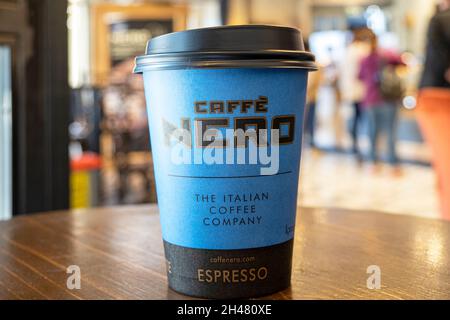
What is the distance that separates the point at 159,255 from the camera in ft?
2.44

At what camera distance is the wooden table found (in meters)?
0.59

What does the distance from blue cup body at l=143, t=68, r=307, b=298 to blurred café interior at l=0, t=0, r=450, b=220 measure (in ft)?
2.90

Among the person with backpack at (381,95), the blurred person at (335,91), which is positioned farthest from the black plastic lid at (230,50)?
the blurred person at (335,91)

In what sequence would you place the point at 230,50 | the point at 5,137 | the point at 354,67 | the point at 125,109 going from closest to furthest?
the point at 230,50 < the point at 5,137 < the point at 125,109 < the point at 354,67

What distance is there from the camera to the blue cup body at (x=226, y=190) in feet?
1.79

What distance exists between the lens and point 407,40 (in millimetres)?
12641

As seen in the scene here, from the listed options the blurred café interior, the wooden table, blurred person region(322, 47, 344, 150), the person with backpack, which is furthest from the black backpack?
the wooden table

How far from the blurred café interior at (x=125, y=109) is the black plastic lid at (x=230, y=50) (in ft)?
3.04

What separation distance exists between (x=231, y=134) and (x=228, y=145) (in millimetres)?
10
